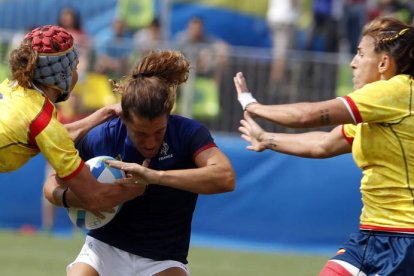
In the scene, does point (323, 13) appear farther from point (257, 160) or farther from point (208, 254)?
point (208, 254)

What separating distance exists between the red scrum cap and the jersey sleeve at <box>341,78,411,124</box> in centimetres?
164

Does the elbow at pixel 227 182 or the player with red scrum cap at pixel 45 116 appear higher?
the player with red scrum cap at pixel 45 116

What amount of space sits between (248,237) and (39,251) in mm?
2956

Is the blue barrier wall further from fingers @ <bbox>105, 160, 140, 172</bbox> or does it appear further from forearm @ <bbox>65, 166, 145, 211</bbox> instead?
fingers @ <bbox>105, 160, 140, 172</bbox>

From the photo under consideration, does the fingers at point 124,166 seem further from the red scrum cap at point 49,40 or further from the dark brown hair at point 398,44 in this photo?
the dark brown hair at point 398,44

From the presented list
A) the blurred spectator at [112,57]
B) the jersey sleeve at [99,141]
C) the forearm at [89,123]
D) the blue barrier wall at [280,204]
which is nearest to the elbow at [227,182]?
the jersey sleeve at [99,141]

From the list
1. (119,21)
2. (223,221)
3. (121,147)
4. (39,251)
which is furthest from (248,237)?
(121,147)

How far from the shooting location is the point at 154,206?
6.01 meters

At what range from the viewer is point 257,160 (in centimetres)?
1341

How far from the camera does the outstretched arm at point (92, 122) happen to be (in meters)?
6.08


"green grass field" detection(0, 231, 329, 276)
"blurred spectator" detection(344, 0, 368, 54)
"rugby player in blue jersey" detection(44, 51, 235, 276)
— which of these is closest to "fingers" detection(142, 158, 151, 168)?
"rugby player in blue jersey" detection(44, 51, 235, 276)

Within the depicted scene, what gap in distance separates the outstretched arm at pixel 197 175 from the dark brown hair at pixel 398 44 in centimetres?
112

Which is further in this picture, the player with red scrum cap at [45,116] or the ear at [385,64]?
the ear at [385,64]

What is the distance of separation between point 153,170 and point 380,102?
1295 millimetres
